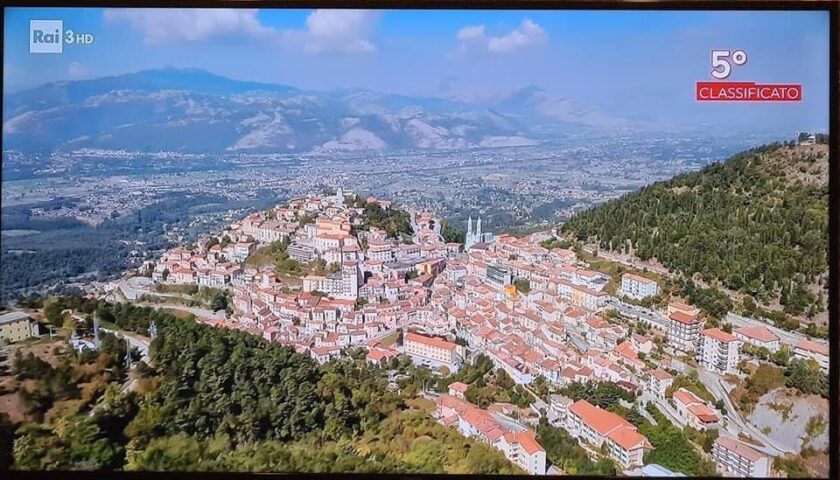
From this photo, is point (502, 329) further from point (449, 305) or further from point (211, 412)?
point (211, 412)

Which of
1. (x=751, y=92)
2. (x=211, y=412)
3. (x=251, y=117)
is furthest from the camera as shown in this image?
(x=251, y=117)

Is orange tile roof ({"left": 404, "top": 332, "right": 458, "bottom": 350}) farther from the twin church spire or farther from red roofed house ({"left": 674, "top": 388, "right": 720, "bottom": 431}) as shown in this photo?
red roofed house ({"left": 674, "top": 388, "right": 720, "bottom": 431})

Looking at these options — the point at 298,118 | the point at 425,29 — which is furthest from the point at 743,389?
the point at 298,118

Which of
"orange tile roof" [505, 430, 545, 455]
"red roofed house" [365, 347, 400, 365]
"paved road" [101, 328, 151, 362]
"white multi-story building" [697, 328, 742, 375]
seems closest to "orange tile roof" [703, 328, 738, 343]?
"white multi-story building" [697, 328, 742, 375]

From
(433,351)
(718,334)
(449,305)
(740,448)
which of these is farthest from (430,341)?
(740,448)

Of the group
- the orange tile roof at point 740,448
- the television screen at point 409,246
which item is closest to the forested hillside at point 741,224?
the television screen at point 409,246
